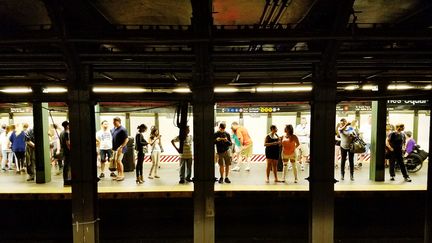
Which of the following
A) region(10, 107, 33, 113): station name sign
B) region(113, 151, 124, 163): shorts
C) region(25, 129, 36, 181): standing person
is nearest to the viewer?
region(113, 151, 124, 163): shorts

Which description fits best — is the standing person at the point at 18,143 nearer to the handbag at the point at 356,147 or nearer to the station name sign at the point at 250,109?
the station name sign at the point at 250,109

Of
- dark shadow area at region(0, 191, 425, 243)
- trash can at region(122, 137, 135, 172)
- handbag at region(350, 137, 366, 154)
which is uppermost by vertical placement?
handbag at region(350, 137, 366, 154)

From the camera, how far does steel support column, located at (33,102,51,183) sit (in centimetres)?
772

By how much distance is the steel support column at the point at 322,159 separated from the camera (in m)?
4.34

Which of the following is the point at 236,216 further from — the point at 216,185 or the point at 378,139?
the point at 378,139

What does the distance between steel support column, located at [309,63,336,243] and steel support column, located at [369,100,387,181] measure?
4.14 metres

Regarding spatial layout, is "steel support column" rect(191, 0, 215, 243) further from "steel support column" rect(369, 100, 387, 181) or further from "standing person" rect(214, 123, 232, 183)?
"steel support column" rect(369, 100, 387, 181)

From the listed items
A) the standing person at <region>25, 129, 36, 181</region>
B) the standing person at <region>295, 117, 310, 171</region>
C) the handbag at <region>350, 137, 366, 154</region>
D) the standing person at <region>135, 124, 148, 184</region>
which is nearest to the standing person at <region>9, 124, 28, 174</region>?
the standing person at <region>25, 129, 36, 181</region>

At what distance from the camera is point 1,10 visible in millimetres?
4176

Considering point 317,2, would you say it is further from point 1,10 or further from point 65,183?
point 65,183

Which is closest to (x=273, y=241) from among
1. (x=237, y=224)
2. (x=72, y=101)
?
(x=237, y=224)

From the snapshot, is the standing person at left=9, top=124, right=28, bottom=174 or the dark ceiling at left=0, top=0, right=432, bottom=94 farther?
the standing person at left=9, top=124, right=28, bottom=174

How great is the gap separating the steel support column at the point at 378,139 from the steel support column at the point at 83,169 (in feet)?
23.1

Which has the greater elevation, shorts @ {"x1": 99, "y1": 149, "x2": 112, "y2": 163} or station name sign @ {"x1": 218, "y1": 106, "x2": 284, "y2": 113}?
station name sign @ {"x1": 218, "y1": 106, "x2": 284, "y2": 113}
